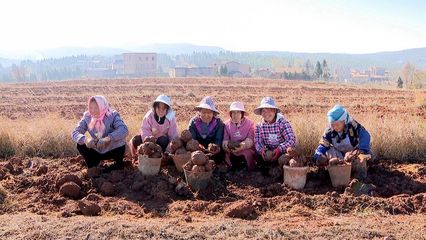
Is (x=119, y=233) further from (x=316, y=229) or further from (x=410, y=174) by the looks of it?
(x=410, y=174)

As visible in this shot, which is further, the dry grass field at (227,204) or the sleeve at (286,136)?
the sleeve at (286,136)

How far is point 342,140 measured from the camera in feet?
17.3

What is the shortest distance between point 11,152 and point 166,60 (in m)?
175

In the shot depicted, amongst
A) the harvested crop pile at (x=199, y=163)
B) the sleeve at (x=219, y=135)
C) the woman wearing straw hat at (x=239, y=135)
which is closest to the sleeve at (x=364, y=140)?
the woman wearing straw hat at (x=239, y=135)

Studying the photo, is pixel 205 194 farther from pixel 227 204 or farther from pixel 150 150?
pixel 150 150

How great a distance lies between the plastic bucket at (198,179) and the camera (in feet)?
15.5

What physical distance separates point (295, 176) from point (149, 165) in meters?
1.76

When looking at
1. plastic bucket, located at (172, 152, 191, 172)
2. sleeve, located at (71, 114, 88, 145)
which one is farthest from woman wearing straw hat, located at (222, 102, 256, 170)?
sleeve, located at (71, 114, 88, 145)

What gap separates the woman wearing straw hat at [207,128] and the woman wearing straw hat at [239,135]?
97 mm

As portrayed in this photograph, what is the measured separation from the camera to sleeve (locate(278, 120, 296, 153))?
5.26m

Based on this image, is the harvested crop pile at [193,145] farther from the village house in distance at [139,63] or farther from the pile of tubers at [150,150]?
the village house in distance at [139,63]

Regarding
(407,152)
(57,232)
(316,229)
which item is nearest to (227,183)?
(316,229)

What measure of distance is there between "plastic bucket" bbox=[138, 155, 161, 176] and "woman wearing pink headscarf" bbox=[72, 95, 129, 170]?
485 mm

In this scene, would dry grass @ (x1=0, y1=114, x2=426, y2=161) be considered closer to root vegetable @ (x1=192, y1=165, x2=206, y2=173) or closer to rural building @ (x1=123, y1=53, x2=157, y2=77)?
root vegetable @ (x1=192, y1=165, x2=206, y2=173)
